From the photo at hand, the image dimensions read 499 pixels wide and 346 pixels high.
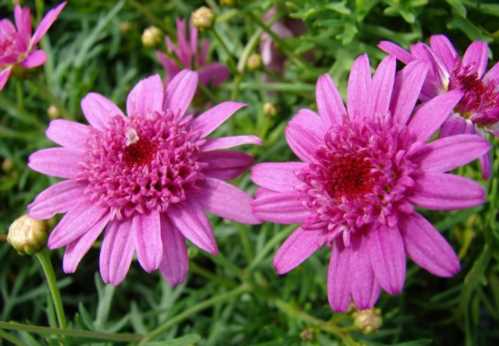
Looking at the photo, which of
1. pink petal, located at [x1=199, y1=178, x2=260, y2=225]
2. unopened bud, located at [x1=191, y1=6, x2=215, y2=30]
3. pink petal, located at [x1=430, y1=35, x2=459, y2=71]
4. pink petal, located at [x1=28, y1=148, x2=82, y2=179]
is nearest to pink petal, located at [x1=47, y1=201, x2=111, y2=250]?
pink petal, located at [x1=28, y1=148, x2=82, y2=179]

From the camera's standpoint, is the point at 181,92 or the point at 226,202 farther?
the point at 181,92

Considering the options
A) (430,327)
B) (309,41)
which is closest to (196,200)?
(309,41)

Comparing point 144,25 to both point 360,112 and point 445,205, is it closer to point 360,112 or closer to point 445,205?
point 360,112

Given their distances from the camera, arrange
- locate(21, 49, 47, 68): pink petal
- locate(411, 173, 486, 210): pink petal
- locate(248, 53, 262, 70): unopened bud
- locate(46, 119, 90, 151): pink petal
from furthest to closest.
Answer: locate(248, 53, 262, 70): unopened bud → locate(21, 49, 47, 68): pink petal → locate(46, 119, 90, 151): pink petal → locate(411, 173, 486, 210): pink petal

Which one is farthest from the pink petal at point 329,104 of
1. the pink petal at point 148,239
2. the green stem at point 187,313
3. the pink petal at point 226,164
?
the green stem at point 187,313

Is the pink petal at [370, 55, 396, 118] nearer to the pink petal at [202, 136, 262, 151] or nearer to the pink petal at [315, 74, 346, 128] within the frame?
the pink petal at [315, 74, 346, 128]

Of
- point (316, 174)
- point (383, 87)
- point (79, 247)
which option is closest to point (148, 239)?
point (79, 247)

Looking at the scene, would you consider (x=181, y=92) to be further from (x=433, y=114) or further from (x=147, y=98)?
(x=433, y=114)
